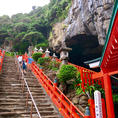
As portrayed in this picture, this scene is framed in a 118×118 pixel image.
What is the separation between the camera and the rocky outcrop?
12.6 meters

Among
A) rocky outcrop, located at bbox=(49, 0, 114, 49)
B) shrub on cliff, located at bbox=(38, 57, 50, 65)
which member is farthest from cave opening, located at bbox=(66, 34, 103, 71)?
shrub on cliff, located at bbox=(38, 57, 50, 65)

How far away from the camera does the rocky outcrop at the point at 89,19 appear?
12.6 m

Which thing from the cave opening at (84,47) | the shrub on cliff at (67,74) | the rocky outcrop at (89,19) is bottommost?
the shrub on cliff at (67,74)

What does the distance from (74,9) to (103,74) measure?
1184 cm

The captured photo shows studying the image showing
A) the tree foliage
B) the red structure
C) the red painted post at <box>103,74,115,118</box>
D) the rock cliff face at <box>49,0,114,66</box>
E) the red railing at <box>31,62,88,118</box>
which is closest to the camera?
the red structure

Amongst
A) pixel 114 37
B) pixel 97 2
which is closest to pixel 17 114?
pixel 114 37

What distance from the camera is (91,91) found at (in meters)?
7.29

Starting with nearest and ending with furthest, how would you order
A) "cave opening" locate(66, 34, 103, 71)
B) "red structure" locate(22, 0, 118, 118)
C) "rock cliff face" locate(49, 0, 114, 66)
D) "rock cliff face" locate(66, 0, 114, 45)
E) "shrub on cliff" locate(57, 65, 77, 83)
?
1. "red structure" locate(22, 0, 118, 118)
2. "shrub on cliff" locate(57, 65, 77, 83)
3. "rock cliff face" locate(66, 0, 114, 45)
4. "rock cliff face" locate(49, 0, 114, 66)
5. "cave opening" locate(66, 34, 103, 71)

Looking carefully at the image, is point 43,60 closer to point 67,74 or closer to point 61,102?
point 67,74

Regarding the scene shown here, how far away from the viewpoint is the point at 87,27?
48.6 ft

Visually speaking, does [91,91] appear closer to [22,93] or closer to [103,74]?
[103,74]

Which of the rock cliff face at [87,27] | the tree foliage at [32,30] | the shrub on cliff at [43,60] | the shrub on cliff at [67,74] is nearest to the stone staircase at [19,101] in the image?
the shrub on cliff at [67,74]

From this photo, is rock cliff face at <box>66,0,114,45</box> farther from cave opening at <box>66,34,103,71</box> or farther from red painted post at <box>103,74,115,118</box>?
red painted post at <box>103,74,115,118</box>

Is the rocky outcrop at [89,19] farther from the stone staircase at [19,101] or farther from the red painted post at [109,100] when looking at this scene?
the stone staircase at [19,101]
